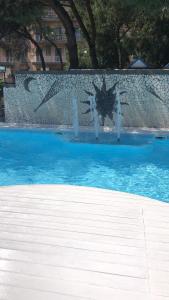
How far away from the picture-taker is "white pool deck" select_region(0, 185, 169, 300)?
2.70m

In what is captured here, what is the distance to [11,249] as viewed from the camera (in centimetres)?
327

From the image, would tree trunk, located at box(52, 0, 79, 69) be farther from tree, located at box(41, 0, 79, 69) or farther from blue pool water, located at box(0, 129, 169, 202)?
blue pool water, located at box(0, 129, 169, 202)

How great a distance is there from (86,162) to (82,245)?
6016 mm

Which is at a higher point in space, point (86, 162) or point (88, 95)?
point (88, 95)

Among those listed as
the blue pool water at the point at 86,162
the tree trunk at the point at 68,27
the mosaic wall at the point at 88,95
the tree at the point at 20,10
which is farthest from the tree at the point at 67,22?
the blue pool water at the point at 86,162

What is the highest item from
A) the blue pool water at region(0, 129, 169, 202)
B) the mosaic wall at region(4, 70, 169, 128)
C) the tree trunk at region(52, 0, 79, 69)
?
the tree trunk at region(52, 0, 79, 69)

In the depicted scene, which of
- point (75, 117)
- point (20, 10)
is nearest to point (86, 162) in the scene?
point (75, 117)

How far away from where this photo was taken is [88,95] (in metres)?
11.9

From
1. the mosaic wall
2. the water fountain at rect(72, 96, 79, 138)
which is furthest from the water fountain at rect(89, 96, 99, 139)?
the water fountain at rect(72, 96, 79, 138)

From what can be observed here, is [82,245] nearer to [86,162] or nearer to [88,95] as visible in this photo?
[86,162]

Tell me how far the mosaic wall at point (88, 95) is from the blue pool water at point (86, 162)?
1.10m

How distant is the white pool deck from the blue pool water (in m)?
3.03

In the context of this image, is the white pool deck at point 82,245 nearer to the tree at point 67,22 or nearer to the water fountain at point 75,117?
the water fountain at point 75,117

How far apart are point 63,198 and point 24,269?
1.69 meters
